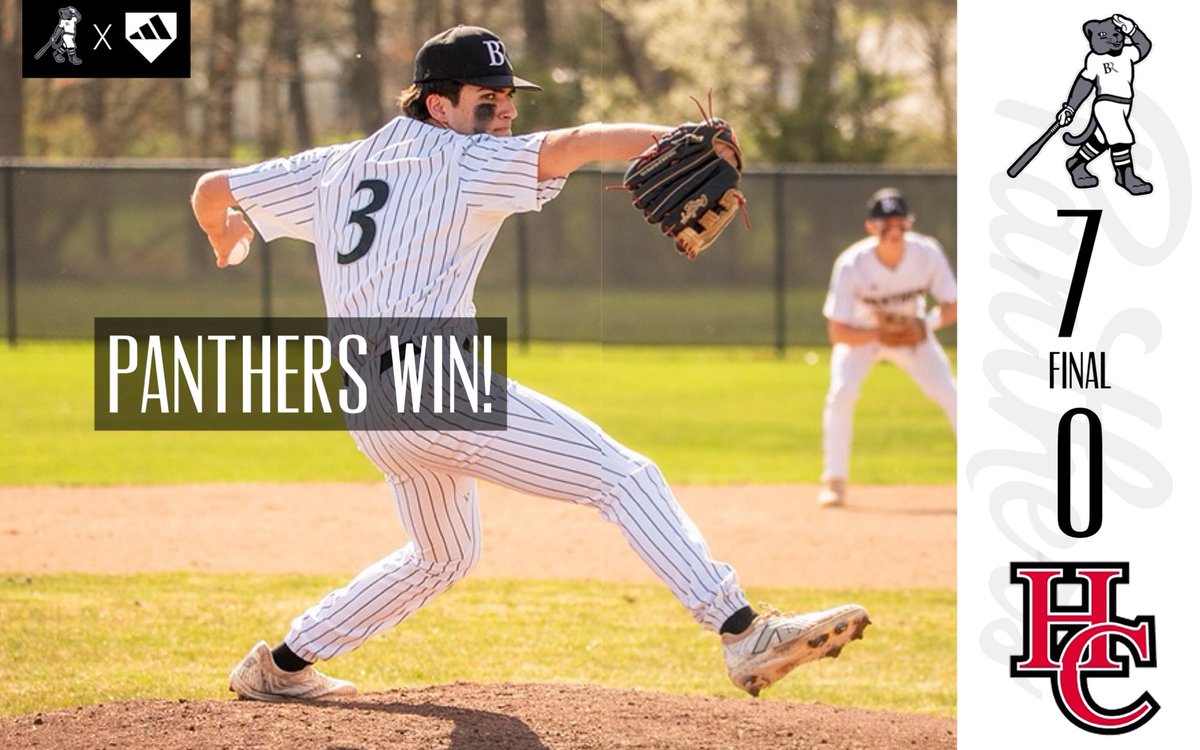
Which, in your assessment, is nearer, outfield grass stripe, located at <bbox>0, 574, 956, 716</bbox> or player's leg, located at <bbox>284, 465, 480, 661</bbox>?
player's leg, located at <bbox>284, 465, 480, 661</bbox>

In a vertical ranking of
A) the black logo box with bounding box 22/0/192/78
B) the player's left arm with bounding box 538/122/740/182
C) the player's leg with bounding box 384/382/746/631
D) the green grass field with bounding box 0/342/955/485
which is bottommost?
the green grass field with bounding box 0/342/955/485

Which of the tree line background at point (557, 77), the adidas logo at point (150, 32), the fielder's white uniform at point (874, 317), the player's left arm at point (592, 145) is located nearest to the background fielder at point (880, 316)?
the fielder's white uniform at point (874, 317)

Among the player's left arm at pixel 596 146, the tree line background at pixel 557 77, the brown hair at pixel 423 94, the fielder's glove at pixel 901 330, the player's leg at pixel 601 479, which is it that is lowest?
the player's leg at pixel 601 479

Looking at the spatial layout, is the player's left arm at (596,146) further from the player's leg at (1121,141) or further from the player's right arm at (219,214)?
the player's right arm at (219,214)

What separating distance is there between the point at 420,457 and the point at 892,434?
899 centimetres

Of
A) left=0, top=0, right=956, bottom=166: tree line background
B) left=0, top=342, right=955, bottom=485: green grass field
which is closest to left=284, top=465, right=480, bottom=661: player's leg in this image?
left=0, top=342, right=955, bottom=485: green grass field

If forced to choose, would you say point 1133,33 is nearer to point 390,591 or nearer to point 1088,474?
point 1088,474

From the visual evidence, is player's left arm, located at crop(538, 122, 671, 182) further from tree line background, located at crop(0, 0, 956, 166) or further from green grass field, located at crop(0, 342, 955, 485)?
tree line background, located at crop(0, 0, 956, 166)

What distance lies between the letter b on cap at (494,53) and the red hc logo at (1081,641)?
1.67 m

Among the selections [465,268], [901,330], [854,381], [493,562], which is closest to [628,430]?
[854,381]

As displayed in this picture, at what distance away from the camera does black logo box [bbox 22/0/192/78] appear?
525 centimetres

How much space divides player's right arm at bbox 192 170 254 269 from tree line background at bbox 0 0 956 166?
13.1 metres

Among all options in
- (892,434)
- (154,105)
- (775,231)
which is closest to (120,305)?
(154,105)

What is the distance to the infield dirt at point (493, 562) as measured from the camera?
395 cm
